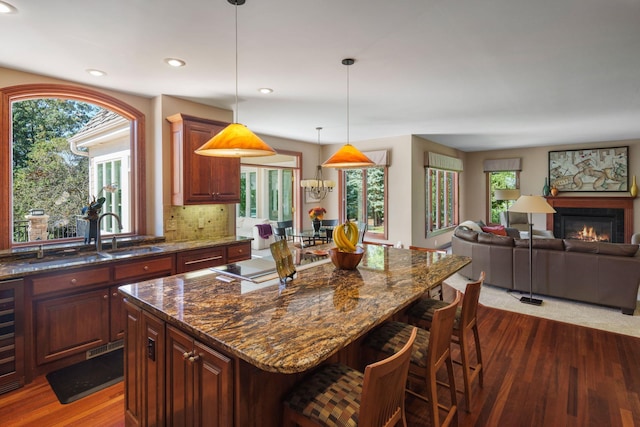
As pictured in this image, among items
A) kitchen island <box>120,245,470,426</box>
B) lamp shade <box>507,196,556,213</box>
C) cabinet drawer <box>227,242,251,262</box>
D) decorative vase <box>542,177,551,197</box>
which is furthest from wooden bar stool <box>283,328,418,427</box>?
decorative vase <box>542,177,551,197</box>

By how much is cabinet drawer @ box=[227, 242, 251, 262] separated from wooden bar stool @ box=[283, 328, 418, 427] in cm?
280

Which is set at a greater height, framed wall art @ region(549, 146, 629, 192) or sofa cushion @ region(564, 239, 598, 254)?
framed wall art @ region(549, 146, 629, 192)

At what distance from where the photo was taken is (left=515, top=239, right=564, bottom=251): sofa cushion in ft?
14.3

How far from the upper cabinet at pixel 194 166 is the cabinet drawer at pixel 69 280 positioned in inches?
47.8

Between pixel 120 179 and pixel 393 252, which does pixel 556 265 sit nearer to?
pixel 393 252

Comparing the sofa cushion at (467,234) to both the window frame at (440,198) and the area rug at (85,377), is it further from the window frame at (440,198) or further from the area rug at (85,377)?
the area rug at (85,377)

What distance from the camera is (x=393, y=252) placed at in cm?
319

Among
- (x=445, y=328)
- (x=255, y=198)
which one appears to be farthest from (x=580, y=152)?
(x=445, y=328)

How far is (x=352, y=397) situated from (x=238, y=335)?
0.52 meters

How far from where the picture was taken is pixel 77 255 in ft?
10.6

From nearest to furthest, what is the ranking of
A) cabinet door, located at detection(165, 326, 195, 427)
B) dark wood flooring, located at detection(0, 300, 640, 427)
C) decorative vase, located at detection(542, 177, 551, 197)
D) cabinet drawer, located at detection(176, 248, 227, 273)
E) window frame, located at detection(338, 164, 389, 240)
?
cabinet door, located at detection(165, 326, 195, 427) < dark wood flooring, located at detection(0, 300, 640, 427) < cabinet drawer, located at detection(176, 248, 227, 273) < window frame, located at detection(338, 164, 389, 240) < decorative vase, located at detection(542, 177, 551, 197)

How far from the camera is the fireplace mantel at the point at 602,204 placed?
7.43 m

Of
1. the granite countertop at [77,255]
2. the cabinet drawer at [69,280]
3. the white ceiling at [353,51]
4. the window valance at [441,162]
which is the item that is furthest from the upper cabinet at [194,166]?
the window valance at [441,162]

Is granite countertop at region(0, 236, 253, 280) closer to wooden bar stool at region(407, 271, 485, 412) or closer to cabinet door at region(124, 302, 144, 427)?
cabinet door at region(124, 302, 144, 427)
